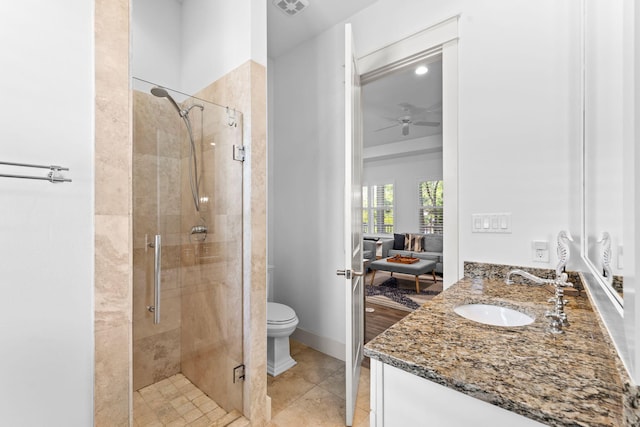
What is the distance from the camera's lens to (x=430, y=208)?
6.67 m

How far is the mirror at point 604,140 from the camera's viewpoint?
0.80m

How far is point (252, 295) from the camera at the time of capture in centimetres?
162

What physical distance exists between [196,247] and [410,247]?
5310 millimetres

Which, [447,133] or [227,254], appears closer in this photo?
[227,254]

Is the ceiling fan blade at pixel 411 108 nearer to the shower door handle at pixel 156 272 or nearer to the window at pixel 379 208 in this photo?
the window at pixel 379 208

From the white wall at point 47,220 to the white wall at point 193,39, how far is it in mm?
733

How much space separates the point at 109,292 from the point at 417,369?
1.19 meters

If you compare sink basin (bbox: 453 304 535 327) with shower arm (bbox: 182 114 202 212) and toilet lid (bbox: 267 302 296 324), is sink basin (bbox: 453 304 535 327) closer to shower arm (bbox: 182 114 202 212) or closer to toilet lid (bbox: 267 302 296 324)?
toilet lid (bbox: 267 302 296 324)

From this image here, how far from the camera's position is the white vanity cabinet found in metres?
0.61

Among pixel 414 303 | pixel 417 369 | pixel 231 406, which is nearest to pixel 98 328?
pixel 231 406

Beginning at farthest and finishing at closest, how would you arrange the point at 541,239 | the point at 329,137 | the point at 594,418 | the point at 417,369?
the point at 329,137 < the point at 541,239 < the point at 417,369 < the point at 594,418

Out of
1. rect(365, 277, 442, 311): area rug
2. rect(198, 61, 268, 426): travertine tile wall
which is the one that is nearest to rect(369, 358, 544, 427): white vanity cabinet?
rect(198, 61, 268, 426): travertine tile wall

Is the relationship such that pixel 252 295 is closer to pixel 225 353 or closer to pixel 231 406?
pixel 225 353

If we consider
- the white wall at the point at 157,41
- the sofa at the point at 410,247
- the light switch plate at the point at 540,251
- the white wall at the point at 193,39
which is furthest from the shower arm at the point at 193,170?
the sofa at the point at 410,247
